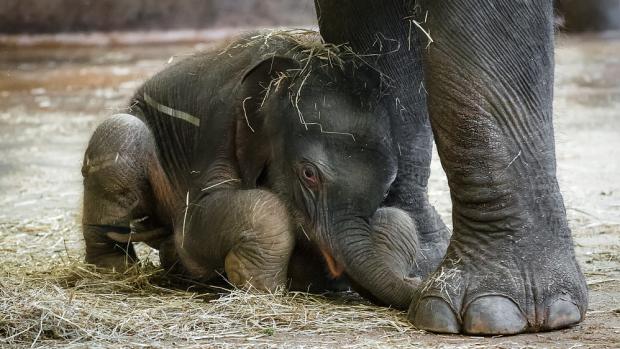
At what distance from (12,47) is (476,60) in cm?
1423

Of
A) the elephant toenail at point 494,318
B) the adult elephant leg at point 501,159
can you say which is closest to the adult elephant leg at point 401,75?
the adult elephant leg at point 501,159

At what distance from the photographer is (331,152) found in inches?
202

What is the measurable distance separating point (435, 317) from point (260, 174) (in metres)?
1.23

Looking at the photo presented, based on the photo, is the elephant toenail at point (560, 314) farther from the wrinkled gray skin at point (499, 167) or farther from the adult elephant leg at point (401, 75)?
the adult elephant leg at point (401, 75)

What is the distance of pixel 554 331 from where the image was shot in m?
4.57

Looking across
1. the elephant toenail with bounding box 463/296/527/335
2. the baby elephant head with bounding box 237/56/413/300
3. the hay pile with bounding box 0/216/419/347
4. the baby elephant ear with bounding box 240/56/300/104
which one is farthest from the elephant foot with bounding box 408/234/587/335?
the baby elephant ear with bounding box 240/56/300/104

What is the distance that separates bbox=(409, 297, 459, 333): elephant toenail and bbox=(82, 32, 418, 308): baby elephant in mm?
284

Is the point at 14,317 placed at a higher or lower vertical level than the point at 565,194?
lower

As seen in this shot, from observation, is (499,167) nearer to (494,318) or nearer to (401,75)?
(494,318)

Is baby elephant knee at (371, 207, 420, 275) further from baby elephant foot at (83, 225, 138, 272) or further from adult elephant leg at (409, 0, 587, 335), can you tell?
baby elephant foot at (83, 225, 138, 272)

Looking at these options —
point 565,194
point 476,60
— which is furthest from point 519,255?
point 565,194

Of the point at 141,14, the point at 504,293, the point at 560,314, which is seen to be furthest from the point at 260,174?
the point at 141,14

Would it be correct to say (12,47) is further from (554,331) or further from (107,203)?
(554,331)

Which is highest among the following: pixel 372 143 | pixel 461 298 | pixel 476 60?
pixel 476 60
